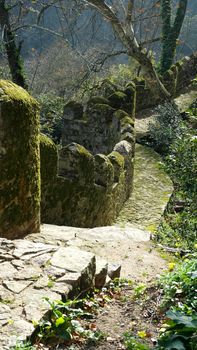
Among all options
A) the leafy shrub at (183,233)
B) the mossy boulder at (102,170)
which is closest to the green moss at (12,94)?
the leafy shrub at (183,233)

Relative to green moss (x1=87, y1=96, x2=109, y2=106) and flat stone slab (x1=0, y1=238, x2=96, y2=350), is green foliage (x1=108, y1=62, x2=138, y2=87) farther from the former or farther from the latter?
flat stone slab (x1=0, y1=238, x2=96, y2=350)

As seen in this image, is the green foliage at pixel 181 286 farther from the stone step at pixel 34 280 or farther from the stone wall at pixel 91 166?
the stone wall at pixel 91 166

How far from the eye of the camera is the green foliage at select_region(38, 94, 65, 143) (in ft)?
54.5

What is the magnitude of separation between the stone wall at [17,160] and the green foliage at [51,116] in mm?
10430

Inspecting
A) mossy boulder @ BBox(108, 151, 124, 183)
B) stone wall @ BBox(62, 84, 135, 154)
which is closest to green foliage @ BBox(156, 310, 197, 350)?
mossy boulder @ BBox(108, 151, 124, 183)

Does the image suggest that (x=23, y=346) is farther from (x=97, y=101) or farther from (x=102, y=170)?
(x=97, y=101)

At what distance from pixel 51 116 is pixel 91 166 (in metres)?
10.7

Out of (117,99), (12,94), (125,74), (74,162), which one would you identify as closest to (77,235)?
(74,162)

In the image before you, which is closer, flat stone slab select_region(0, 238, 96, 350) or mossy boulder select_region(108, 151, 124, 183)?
flat stone slab select_region(0, 238, 96, 350)

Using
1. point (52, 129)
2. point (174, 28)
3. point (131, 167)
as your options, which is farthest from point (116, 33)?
point (174, 28)

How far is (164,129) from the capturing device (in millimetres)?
15023

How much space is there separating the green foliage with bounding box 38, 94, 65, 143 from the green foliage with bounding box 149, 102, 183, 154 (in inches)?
141

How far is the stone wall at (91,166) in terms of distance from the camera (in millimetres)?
6914

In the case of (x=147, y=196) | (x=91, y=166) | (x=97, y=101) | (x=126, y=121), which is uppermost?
(x=97, y=101)
